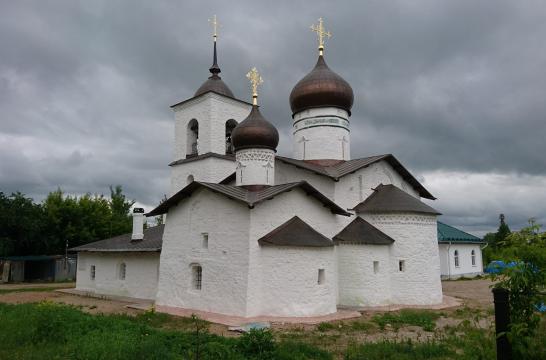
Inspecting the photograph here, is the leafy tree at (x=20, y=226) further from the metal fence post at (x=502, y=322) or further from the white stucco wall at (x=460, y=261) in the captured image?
the metal fence post at (x=502, y=322)

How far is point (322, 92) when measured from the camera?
18328mm

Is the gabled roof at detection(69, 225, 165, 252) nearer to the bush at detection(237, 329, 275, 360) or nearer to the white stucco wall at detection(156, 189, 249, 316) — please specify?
the white stucco wall at detection(156, 189, 249, 316)

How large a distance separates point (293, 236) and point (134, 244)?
850 centimetres

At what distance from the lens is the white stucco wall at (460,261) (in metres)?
26.4

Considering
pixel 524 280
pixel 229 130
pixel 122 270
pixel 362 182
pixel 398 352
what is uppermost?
pixel 229 130

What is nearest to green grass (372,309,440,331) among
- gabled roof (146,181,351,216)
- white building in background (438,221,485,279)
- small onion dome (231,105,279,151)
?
gabled roof (146,181,351,216)

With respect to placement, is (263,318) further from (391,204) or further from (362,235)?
(391,204)

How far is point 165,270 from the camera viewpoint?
14.6 metres

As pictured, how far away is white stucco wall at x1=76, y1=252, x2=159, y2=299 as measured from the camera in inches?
660

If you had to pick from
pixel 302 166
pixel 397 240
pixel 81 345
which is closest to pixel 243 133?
pixel 302 166

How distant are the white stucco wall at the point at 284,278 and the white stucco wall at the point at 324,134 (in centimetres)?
624

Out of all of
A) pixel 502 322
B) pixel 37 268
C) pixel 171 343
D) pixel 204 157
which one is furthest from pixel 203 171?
pixel 37 268

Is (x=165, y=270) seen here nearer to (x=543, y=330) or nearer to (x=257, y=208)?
(x=257, y=208)

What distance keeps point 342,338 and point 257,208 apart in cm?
455
